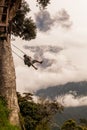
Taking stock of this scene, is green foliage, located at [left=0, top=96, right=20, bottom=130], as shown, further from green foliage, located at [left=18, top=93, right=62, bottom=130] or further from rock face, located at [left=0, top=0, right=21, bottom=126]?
green foliage, located at [left=18, top=93, right=62, bottom=130]

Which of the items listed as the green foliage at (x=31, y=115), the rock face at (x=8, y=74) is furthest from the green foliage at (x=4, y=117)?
the green foliage at (x=31, y=115)

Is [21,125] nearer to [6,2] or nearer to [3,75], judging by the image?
[3,75]

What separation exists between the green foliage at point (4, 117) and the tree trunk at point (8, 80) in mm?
594

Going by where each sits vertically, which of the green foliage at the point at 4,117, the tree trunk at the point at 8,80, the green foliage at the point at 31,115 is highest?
the tree trunk at the point at 8,80

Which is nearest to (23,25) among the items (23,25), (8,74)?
(23,25)

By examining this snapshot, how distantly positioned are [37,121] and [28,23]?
11.1m

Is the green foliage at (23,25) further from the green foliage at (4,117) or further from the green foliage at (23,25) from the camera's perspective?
the green foliage at (4,117)

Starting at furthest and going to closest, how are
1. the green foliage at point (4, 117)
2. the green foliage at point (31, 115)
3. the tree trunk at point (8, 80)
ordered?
the green foliage at point (31, 115)
the tree trunk at point (8, 80)
the green foliage at point (4, 117)

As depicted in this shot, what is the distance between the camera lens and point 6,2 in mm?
38594

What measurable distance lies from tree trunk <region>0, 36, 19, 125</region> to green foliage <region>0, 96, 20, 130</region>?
1.95 feet

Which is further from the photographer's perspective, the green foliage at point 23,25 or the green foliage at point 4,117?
the green foliage at point 23,25

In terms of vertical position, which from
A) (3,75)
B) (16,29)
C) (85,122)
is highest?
(16,29)

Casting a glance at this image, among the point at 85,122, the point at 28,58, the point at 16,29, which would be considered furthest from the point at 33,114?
the point at 85,122

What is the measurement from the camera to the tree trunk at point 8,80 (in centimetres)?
3712
